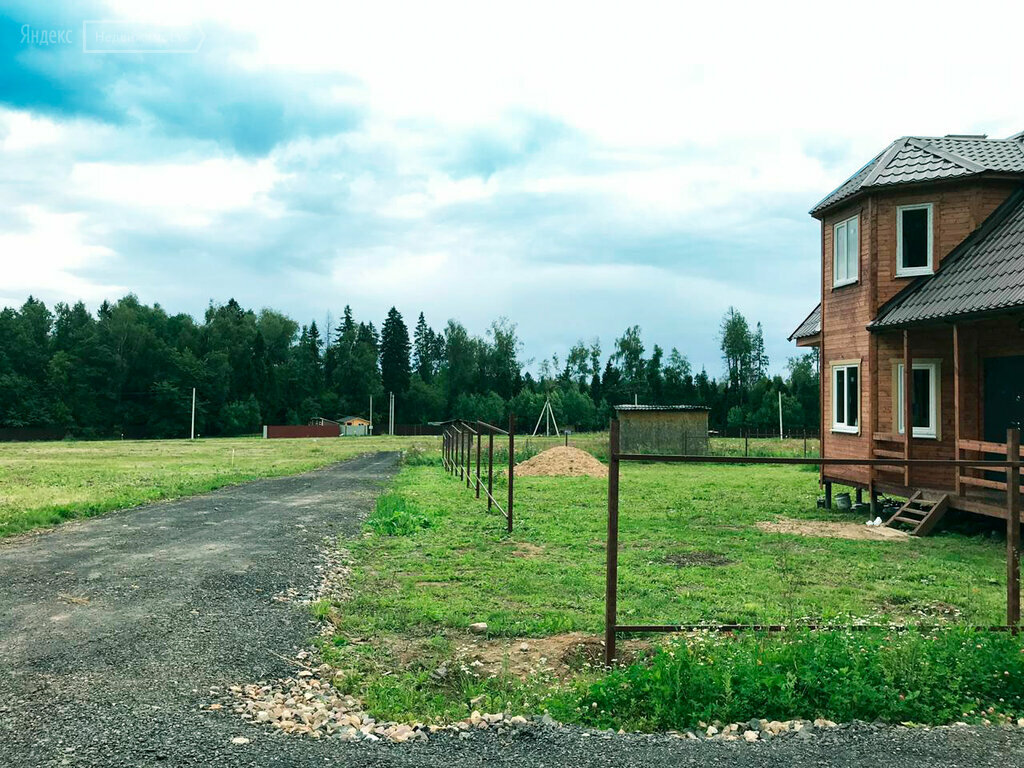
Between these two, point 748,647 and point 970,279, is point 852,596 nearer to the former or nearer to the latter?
point 748,647

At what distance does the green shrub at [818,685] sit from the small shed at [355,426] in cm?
8676

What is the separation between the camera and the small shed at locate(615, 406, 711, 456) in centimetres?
3588

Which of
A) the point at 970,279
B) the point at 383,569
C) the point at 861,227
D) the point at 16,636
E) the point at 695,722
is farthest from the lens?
the point at 861,227

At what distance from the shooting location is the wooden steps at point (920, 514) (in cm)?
1323

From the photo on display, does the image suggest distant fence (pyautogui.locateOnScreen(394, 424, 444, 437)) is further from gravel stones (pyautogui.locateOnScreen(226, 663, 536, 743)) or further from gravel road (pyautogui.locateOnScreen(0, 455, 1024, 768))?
gravel stones (pyautogui.locateOnScreen(226, 663, 536, 743))

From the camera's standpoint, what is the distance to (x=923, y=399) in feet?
49.7

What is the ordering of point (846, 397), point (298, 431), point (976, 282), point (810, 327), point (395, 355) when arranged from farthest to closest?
point (395, 355), point (298, 431), point (810, 327), point (846, 397), point (976, 282)

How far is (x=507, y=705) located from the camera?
5039mm

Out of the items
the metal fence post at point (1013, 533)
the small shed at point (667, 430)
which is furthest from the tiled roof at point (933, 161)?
the small shed at point (667, 430)

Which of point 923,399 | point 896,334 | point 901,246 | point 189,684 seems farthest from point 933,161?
point 189,684

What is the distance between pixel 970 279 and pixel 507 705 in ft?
39.1

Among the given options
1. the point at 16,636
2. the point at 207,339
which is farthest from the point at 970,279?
the point at 207,339

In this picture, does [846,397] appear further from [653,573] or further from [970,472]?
[653,573]

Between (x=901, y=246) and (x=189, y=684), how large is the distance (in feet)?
48.1
